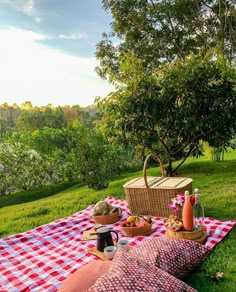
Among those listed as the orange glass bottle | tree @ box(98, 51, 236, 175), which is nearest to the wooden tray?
the orange glass bottle

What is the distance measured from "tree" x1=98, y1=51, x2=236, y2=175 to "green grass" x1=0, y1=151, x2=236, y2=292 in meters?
1.04

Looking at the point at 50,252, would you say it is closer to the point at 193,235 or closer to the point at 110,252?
the point at 110,252

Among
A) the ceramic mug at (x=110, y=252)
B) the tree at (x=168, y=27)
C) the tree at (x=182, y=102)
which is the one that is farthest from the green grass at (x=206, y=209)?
the tree at (x=168, y=27)

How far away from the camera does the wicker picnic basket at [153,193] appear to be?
3795 mm

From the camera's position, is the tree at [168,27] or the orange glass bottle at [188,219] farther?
the tree at [168,27]

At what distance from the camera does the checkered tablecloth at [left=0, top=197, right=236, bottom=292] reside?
8.39 ft

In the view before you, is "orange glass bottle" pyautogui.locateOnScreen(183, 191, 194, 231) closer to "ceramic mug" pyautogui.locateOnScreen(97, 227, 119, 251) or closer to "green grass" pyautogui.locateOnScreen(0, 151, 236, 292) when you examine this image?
"green grass" pyautogui.locateOnScreen(0, 151, 236, 292)

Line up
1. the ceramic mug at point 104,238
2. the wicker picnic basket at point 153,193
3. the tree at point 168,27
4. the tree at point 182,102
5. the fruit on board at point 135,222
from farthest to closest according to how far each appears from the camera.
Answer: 1. the tree at point 168,27
2. the tree at point 182,102
3. the wicker picnic basket at point 153,193
4. the fruit on board at point 135,222
5. the ceramic mug at point 104,238

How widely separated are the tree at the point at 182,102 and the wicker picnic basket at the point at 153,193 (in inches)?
41.0

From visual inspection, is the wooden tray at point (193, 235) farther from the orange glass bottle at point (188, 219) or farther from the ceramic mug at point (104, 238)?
the ceramic mug at point (104, 238)

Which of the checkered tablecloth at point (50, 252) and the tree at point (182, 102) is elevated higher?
the tree at point (182, 102)

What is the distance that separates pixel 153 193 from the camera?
3881 millimetres

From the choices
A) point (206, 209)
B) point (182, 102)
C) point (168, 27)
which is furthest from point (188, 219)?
point (168, 27)

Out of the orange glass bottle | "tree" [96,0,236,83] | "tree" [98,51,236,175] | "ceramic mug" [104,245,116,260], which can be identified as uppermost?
"tree" [96,0,236,83]
